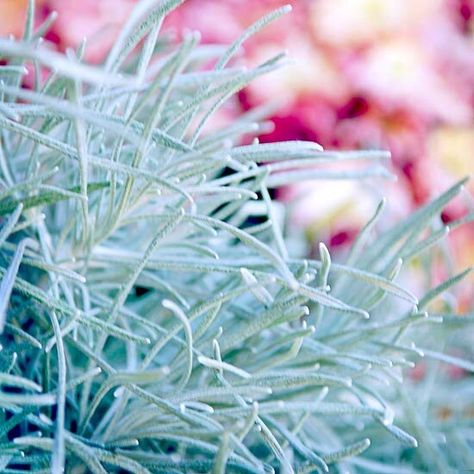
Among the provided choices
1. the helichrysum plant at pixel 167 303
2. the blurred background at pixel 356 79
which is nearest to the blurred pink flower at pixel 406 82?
the blurred background at pixel 356 79

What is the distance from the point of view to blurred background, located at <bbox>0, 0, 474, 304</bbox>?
0.88 m

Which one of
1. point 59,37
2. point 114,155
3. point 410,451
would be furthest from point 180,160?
point 59,37

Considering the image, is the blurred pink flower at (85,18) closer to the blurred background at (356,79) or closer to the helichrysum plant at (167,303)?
the blurred background at (356,79)

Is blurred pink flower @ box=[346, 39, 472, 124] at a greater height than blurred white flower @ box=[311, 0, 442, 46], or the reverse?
blurred white flower @ box=[311, 0, 442, 46]

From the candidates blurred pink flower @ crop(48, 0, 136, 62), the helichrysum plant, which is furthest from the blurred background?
the helichrysum plant

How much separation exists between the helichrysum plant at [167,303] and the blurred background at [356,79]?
53 centimetres

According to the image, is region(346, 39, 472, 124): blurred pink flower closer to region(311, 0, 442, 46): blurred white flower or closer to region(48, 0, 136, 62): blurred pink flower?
region(311, 0, 442, 46): blurred white flower

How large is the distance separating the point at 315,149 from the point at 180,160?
41 millimetres

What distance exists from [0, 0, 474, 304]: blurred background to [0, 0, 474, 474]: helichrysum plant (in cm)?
53

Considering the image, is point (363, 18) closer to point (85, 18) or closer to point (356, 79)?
point (356, 79)

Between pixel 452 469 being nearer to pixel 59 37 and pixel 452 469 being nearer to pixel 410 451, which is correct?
pixel 410 451

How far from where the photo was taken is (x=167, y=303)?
204mm

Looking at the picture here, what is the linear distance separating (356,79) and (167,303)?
773 mm

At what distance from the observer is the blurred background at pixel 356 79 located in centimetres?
88
